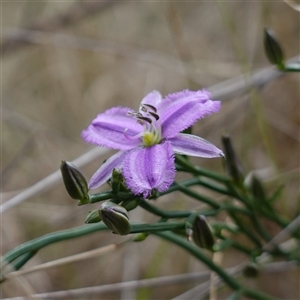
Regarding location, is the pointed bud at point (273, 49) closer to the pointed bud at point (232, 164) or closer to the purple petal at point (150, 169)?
the pointed bud at point (232, 164)

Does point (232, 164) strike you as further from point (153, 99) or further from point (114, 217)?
point (114, 217)

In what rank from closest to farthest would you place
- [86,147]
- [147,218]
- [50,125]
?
1. [147,218]
2. [86,147]
3. [50,125]

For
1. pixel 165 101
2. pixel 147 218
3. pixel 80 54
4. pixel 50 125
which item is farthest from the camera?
pixel 80 54

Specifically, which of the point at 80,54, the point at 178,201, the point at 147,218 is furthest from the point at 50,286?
the point at 80,54

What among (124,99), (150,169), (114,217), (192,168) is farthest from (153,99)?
(124,99)

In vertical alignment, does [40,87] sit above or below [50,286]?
above

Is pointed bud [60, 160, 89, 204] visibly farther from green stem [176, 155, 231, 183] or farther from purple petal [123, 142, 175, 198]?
green stem [176, 155, 231, 183]

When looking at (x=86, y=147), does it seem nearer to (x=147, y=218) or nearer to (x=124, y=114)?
(x=147, y=218)
